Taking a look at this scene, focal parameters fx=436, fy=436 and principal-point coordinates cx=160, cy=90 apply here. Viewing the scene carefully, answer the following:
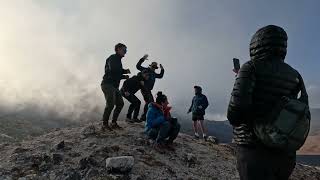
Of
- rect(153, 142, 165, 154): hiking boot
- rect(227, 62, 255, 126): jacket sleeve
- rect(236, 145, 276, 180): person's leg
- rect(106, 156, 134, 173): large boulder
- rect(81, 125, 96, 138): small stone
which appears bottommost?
rect(106, 156, 134, 173): large boulder

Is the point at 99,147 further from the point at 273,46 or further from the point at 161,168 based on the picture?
the point at 273,46

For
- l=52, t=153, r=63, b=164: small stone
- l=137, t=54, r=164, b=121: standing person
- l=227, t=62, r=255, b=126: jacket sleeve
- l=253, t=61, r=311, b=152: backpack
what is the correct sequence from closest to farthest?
l=253, t=61, r=311, b=152: backpack
l=227, t=62, r=255, b=126: jacket sleeve
l=52, t=153, r=63, b=164: small stone
l=137, t=54, r=164, b=121: standing person

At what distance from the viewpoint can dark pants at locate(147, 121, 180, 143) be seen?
1378 centimetres

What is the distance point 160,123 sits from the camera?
45.2 ft

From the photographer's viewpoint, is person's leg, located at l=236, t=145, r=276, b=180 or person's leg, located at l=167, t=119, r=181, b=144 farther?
person's leg, located at l=167, t=119, r=181, b=144

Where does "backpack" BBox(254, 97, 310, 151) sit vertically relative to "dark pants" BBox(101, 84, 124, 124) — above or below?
below

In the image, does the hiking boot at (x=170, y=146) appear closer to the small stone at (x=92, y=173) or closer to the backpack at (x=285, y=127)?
the small stone at (x=92, y=173)

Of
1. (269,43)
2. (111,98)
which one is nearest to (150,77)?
(111,98)

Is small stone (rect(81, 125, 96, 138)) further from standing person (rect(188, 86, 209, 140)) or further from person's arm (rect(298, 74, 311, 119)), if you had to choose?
person's arm (rect(298, 74, 311, 119))

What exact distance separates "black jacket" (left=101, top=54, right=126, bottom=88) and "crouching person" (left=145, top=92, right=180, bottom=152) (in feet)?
5.17

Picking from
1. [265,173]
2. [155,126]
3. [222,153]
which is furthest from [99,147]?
[265,173]

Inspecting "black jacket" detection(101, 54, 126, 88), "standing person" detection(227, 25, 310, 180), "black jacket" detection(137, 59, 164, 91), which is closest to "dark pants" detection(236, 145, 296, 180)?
"standing person" detection(227, 25, 310, 180)

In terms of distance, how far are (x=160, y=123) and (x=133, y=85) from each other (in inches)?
126

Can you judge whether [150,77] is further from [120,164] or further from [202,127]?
[120,164]
